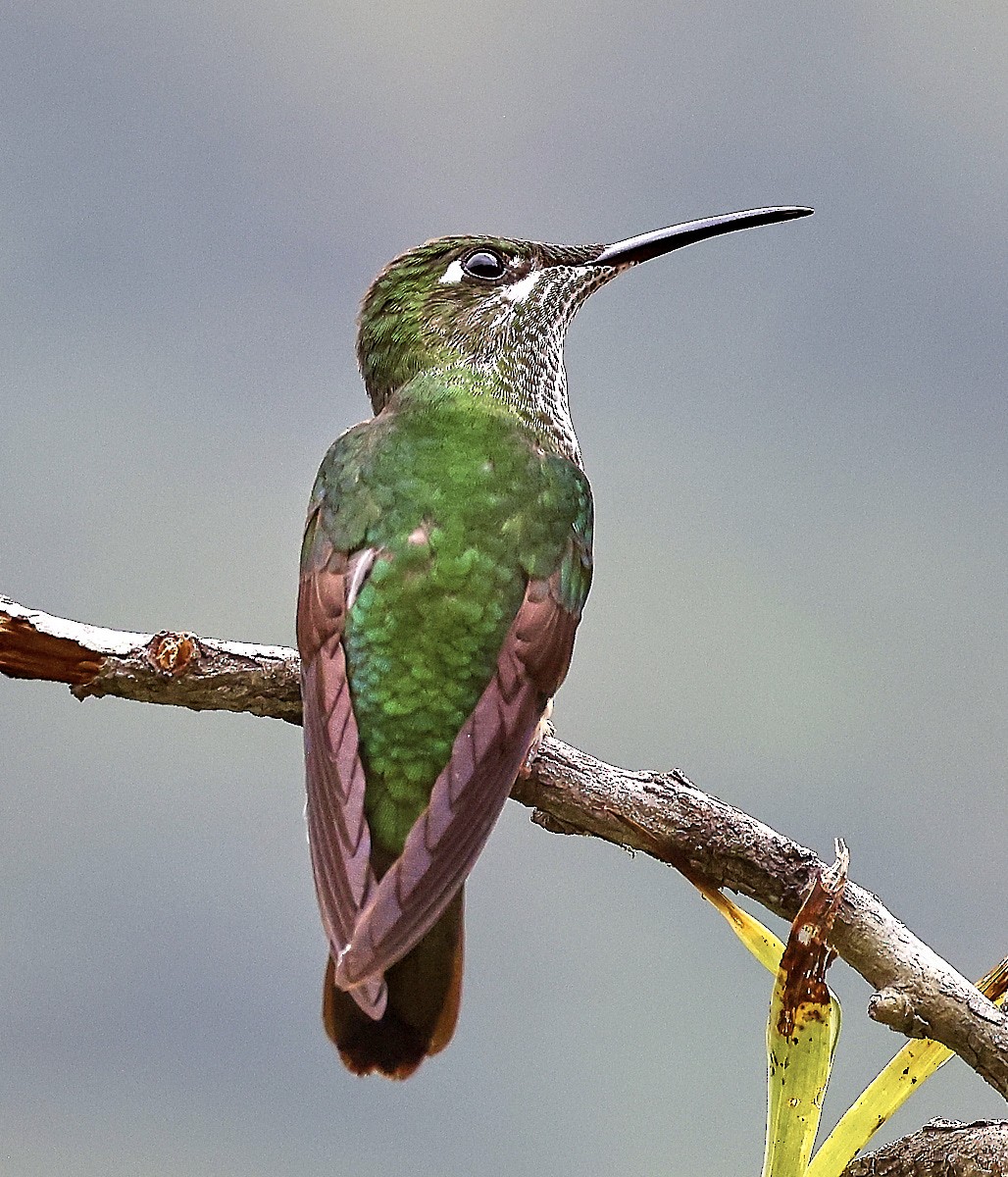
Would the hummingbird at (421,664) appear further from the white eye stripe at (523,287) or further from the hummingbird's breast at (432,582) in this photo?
the white eye stripe at (523,287)

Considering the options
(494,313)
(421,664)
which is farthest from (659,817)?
(494,313)

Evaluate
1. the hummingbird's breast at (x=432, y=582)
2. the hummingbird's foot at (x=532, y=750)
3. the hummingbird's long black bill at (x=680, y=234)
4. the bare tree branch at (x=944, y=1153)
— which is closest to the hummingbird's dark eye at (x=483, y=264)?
the hummingbird's long black bill at (x=680, y=234)

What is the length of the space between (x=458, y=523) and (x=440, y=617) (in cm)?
9

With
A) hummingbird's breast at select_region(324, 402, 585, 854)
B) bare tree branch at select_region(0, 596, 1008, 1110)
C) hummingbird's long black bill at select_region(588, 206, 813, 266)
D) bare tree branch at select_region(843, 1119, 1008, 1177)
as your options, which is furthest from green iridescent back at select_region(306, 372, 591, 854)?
bare tree branch at select_region(843, 1119, 1008, 1177)

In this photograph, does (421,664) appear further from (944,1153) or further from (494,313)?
(944,1153)

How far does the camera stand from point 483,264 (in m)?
1.47

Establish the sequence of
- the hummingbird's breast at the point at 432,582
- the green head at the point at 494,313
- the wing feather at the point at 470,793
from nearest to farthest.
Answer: the wing feather at the point at 470,793 → the hummingbird's breast at the point at 432,582 → the green head at the point at 494,313

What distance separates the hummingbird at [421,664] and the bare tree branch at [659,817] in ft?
0.20

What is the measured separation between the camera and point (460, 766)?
1.08m

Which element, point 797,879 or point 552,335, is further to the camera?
point 552,335

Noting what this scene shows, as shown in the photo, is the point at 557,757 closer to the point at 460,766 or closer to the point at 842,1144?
the point at 460,766

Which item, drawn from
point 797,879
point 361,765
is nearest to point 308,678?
point 361,765

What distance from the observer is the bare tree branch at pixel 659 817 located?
1150 mm

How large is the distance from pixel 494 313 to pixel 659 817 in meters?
0.55
